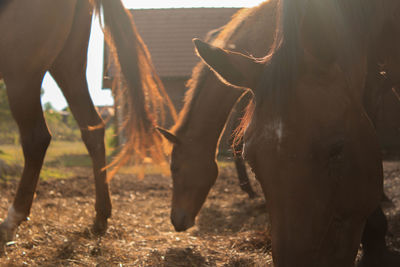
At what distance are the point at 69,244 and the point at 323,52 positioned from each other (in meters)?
2.32

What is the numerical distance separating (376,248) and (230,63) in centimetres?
155

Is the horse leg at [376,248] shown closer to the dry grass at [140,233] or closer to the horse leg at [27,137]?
the dry grass at [140,233]

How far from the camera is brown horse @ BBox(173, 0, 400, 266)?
117 cm

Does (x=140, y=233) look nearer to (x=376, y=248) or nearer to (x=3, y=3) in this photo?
(x=376, y=248)

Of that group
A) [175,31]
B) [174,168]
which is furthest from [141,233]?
[175,31]

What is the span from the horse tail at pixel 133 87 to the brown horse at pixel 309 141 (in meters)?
1.71

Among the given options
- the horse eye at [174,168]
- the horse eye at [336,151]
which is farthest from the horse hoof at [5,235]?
the horse eye at [336,151]

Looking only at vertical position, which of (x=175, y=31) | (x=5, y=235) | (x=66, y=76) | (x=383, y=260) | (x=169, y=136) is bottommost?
(x=175, y=31)

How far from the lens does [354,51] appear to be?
156 cm

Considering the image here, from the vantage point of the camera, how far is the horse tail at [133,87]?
9.94ft

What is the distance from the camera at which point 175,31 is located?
48.3 feet

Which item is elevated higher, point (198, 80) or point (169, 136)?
point (198, 80)

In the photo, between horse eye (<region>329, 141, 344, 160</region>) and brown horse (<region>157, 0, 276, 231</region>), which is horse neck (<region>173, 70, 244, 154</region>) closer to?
brown horse (<region>157, 0, 276, 231</region>)

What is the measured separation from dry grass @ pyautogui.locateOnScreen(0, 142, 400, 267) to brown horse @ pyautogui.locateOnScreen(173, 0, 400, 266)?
1106 mm
